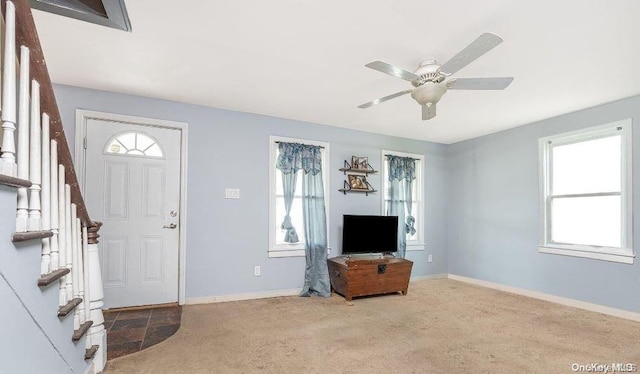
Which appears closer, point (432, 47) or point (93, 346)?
point (93, 346)

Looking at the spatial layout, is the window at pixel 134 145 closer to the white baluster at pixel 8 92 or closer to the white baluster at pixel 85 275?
the white baluster at pixel 85 275

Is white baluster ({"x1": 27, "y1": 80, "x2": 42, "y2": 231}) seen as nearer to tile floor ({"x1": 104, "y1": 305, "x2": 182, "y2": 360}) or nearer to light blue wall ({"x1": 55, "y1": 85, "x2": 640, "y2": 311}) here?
tile floor ({"x1": 104, "y1": 305, "x2": 182, "y2": 360})

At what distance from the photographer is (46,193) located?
4.97 ft

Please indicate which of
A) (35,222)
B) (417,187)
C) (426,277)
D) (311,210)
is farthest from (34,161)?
(426,277)

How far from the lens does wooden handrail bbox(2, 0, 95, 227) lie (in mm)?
1208

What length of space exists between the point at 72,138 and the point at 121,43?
1.45m

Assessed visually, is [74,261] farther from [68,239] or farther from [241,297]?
[241,297]

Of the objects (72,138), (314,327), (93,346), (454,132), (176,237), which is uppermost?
(454,132)

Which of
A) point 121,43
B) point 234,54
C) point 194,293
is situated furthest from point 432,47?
point 194,293

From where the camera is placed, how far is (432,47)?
8.05 feet

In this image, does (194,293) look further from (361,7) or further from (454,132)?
(454,132)

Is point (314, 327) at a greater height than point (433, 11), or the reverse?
point (433, 11)

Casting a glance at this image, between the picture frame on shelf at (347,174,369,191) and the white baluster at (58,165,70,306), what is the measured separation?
357 centimetres

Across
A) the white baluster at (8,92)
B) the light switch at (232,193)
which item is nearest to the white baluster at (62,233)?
the white baluster at (8,92)
